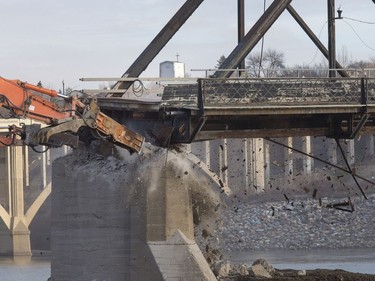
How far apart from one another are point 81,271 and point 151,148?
9.89 ft

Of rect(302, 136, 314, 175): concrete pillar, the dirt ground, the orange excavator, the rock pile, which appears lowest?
the rock pile

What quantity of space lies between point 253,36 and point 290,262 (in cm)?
4245

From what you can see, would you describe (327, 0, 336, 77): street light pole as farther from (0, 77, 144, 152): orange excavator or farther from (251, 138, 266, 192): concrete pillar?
(251, 138, 266, 192): concrete pillar

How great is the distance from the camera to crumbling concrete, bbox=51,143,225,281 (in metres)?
29.0

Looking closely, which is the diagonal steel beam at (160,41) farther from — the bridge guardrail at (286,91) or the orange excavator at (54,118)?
the bridge guardrail at (286,91)

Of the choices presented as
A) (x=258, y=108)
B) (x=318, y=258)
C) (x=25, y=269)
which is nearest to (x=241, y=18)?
(x=258, y=108)

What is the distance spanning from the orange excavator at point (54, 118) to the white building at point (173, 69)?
402 cm

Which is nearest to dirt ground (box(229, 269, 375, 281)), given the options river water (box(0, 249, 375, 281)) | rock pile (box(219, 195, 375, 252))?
river water (box(0, 249, 375, 281))

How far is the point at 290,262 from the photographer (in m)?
72.3

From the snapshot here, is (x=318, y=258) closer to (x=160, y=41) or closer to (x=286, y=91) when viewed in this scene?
(x=160, y=41)

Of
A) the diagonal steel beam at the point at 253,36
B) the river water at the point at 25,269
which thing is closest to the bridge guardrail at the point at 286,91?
the diagonal steel beam at the point at 253,36

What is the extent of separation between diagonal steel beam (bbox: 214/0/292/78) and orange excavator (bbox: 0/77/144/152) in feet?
8.56

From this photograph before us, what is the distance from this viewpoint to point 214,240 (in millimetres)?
31688

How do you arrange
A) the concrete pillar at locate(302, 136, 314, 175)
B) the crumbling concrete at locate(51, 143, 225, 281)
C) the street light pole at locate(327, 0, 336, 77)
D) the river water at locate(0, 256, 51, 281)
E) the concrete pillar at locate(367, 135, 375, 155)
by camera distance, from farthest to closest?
the concrete pillar at locate(367, 135, 375, 155) → the concrete pillar at locate(302, 136, 314, 175) → the river water at locate(0, 256, 51, 281) → the street light pole at locate(327, 0, 336, 77) → the crumbling concrete at locate(51, 143, 225, 281)
